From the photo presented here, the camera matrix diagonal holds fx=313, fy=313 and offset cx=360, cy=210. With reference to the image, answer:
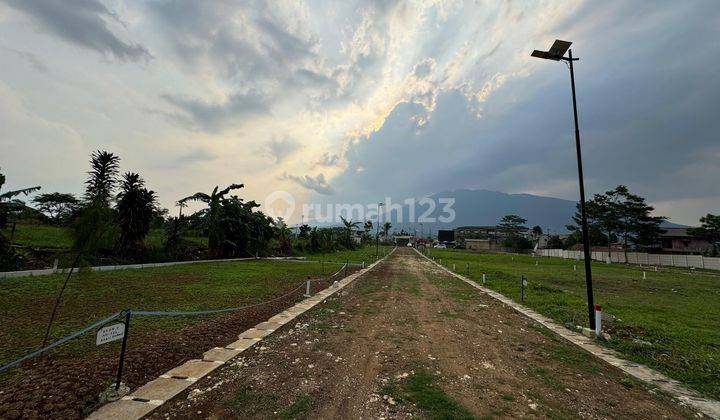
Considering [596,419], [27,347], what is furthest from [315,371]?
[27,347]

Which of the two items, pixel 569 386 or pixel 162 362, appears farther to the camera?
pixel 162 362

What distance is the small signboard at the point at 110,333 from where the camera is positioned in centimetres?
A: 445

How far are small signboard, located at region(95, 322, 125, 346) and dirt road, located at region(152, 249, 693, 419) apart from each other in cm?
129

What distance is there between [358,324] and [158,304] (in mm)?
7125

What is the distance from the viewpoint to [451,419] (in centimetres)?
436

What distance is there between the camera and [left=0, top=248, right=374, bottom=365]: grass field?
7594 millimetres

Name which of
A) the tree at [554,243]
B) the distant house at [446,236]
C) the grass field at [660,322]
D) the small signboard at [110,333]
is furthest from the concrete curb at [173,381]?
the distant house at [446,236]

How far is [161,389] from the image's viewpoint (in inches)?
199

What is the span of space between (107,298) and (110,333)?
29.0 feet

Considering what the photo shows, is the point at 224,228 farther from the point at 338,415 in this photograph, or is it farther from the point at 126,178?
the point at 338,415

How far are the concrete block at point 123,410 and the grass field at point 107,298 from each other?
10.3ft

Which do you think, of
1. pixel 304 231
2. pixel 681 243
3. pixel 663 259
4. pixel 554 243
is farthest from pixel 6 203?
pixel 554 243

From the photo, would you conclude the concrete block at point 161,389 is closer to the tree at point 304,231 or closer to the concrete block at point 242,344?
the concrete block at point 242,344

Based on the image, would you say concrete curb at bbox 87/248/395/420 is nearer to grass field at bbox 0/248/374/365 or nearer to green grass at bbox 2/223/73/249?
grass field at bbox 0/248/374/365
